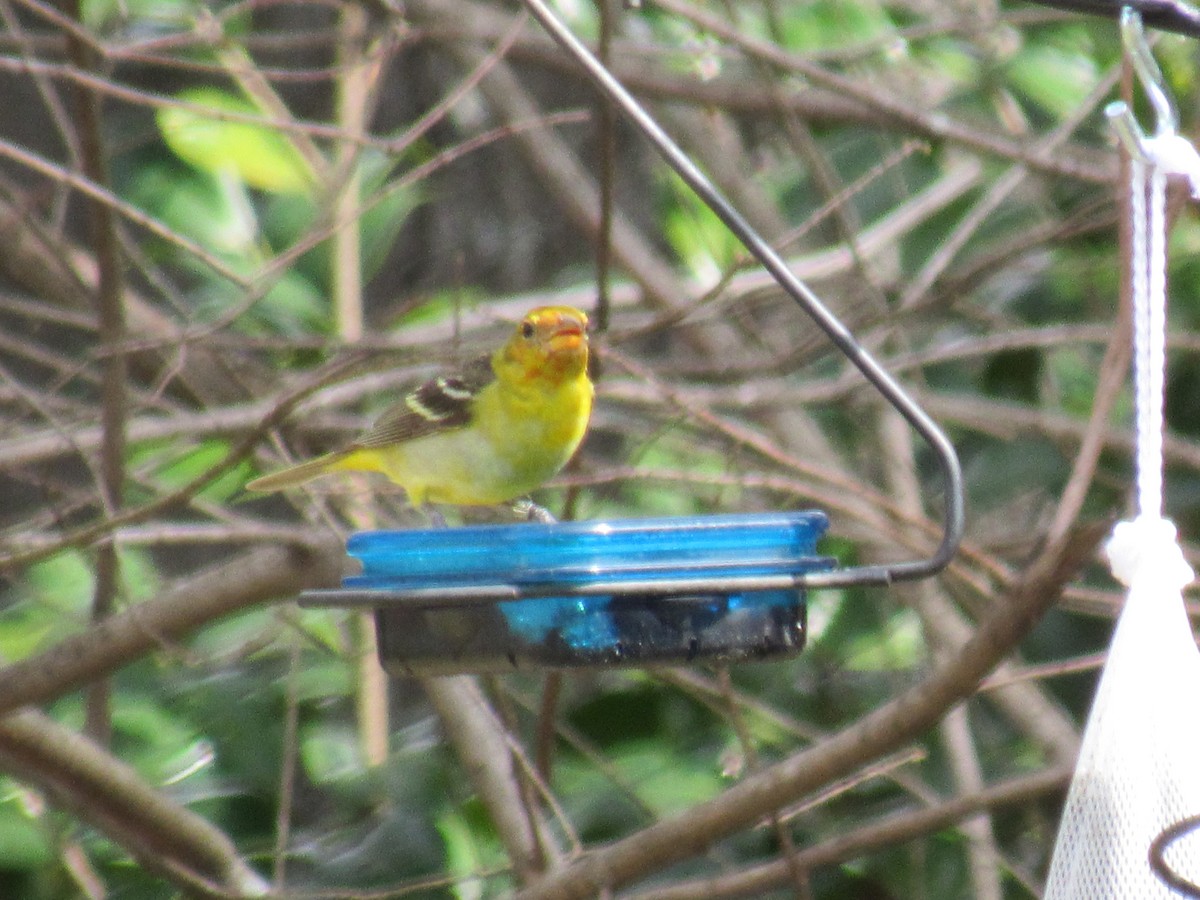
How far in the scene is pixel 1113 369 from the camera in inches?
135

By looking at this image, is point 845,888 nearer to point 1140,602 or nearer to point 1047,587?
point 1047,587

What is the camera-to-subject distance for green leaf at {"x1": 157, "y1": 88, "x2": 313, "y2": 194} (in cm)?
535

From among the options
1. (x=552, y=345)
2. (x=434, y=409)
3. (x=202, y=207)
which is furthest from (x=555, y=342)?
(x=202, y=207)

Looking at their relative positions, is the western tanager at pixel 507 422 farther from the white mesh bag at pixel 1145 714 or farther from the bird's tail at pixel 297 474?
the white mesh bag at pixel 1145 714

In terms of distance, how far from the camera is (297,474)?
151 inches

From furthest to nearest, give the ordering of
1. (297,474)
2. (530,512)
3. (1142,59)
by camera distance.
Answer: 1. (297,474)
2. (530,512)
3. (1142,59)

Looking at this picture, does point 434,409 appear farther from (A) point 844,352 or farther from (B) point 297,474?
(A) point 844,352

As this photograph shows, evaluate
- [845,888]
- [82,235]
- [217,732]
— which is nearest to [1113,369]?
[845,888]

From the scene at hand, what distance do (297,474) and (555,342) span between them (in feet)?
2.70

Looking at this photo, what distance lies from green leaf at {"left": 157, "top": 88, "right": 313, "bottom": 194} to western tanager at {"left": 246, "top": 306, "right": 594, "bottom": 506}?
208cm

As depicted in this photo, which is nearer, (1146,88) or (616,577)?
(1146,88)

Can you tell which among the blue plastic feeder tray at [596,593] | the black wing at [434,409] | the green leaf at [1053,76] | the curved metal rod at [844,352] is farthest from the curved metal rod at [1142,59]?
the green leaf at [1053,76]

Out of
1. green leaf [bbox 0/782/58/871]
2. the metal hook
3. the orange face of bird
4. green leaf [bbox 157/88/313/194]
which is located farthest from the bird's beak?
green leaf [bbox 157/88/313/194]

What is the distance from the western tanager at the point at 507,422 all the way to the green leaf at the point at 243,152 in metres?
2.08
